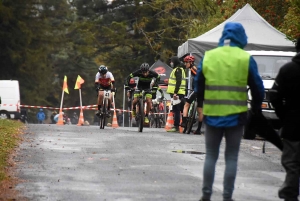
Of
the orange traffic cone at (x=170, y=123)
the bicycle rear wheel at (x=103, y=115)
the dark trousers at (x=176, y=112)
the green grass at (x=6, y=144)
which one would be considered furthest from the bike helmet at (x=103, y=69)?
the green grass at (x=6, y=144)

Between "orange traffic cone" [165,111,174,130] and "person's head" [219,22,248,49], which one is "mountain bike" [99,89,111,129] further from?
"person's head" [219,22,248,49]

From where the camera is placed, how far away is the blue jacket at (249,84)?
8.75 m

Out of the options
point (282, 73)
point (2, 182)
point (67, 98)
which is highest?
point (282, 73)

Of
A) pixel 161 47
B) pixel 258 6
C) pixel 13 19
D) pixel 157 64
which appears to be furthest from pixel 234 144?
pixel 13 19

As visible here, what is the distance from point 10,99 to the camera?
48250 mm

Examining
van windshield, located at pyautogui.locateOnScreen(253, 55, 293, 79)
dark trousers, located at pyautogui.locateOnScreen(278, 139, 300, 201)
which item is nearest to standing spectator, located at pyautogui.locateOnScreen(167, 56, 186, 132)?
van windshield, located at pyautogui.locateOnScreen(253, 55, 293, 79)

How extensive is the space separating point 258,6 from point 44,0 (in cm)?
3806

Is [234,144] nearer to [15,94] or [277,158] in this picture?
[277,158]

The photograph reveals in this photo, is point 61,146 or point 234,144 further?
point 61,146

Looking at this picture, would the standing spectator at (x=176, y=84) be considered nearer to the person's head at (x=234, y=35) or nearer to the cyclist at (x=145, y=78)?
the cyclist at (x=145, y=78)

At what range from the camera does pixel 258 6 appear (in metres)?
33.2

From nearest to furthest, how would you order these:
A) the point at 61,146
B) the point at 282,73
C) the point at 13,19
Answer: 1. the point at 282,73
2. the point at 61,146
3. the point at 13,19

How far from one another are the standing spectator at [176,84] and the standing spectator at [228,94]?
547 inches

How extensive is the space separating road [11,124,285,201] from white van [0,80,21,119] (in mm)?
29322
